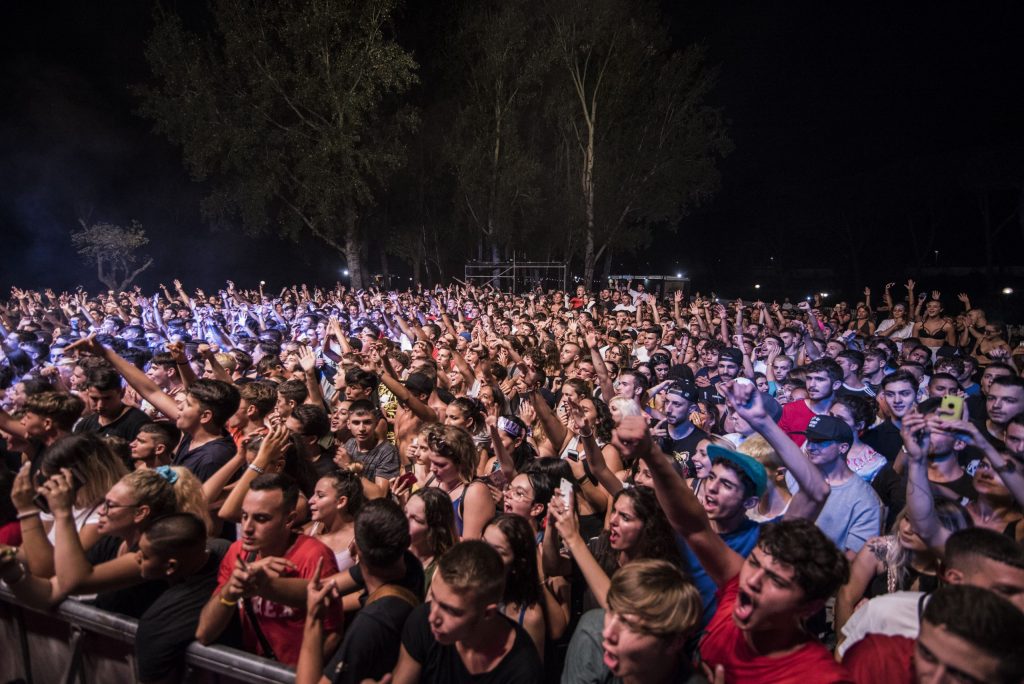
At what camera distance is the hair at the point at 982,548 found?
7.52 ft

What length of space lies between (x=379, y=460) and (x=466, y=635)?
9.39 feet

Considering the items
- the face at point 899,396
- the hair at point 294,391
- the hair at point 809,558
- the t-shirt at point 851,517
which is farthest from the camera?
the hair at point 294,391

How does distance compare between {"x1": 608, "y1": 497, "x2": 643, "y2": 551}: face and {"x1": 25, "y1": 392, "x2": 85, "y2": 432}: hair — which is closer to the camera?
{"x1": 608, "y1": 497, "x2": 643, "y2": 551}: face

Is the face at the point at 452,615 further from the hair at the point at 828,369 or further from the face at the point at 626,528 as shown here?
the hair at the point at 828,369

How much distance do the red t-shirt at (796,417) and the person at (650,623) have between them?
163 inches

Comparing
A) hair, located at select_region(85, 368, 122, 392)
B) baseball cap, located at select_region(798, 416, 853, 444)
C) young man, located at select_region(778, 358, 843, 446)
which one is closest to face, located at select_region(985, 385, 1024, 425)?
young man, located at select_region(778, 358, 843, 446)

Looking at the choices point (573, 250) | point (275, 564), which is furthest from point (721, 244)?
point (275, 564)

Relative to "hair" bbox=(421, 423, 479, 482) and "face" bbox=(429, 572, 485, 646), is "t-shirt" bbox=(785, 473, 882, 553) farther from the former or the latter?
"face" bbox=(429, 572, 485, 646)

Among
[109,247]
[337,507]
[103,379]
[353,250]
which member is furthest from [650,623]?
[109,247]

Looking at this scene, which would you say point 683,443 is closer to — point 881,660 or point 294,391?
point 881,660

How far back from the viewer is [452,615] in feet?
7.78

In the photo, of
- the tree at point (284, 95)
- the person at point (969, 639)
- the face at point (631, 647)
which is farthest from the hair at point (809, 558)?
the tree at point (284, 95)

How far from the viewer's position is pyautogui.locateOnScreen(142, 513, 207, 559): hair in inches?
111

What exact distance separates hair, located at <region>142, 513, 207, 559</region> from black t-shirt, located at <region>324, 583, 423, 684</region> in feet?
2.85
